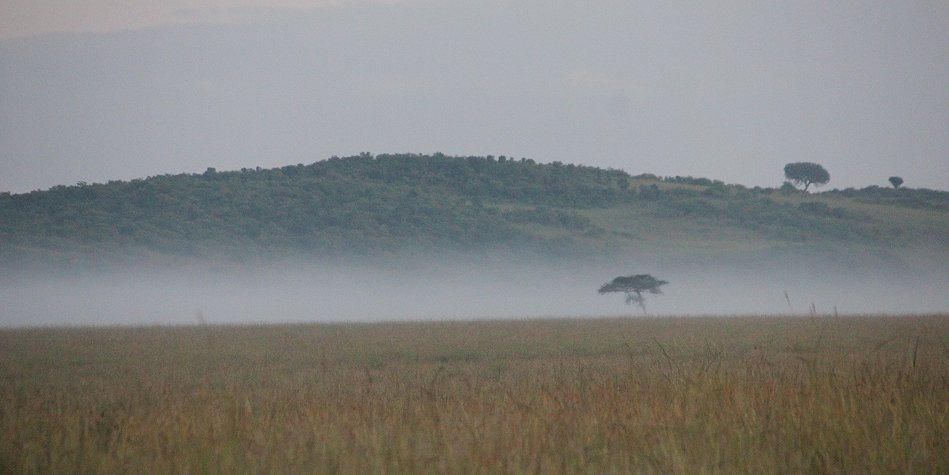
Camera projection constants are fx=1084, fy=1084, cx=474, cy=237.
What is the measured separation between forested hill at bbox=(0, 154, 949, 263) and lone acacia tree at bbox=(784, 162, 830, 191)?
2594mm

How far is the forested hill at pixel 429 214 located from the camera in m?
85.3

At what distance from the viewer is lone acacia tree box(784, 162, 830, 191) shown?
112562 millimetres

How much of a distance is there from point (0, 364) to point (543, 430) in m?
12.7

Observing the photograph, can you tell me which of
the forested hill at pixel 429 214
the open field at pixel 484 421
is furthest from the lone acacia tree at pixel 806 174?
the open field at pixel 484 421

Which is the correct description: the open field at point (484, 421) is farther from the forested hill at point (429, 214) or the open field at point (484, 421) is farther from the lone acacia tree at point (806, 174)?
the lone acacia tree at point (806, 174)

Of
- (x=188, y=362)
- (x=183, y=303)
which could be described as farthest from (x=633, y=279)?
(x=188, y=362)

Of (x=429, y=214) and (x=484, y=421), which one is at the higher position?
(x=429, y=214)

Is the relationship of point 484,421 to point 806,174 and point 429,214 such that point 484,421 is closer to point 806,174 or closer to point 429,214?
point 429,214

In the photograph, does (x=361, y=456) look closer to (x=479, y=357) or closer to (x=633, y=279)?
(x=479, y=357)

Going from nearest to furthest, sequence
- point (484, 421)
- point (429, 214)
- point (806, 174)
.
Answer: point (484, 421)
point (429, 214)
point (806, 174)

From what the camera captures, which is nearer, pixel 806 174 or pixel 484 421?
pixel 484 421

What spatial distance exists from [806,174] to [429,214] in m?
42.8

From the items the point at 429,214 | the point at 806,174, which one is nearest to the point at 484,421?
the point at 429,214

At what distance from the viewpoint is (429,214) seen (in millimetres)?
95875
